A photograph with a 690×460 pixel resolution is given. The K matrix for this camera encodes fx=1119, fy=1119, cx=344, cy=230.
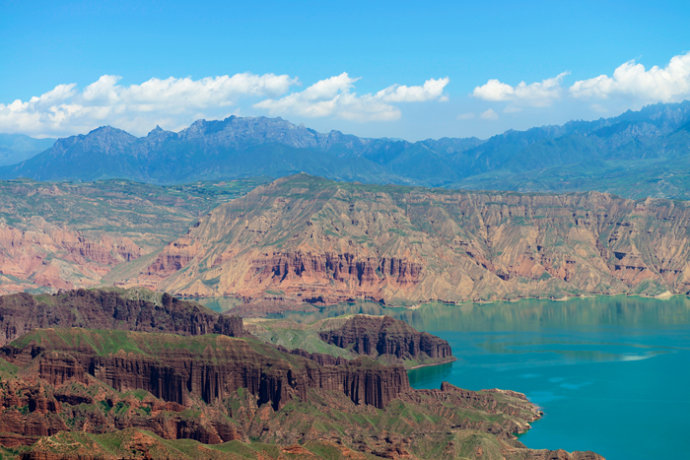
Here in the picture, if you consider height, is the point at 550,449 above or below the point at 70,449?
below

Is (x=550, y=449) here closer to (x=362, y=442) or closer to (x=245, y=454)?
(x=362, y=442)

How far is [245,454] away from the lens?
140500 millimetres

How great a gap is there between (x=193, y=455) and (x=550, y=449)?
73.7 m

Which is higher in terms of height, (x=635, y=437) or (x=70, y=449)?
(x=70, y=449)

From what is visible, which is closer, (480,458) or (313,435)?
(480,458)

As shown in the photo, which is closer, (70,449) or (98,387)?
(70,449)

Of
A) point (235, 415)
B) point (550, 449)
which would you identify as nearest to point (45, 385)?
point (235, 415)

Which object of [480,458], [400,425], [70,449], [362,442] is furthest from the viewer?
[400,425]

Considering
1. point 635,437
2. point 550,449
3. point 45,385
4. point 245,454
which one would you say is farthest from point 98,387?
point 635,437

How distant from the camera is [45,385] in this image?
178250 mm

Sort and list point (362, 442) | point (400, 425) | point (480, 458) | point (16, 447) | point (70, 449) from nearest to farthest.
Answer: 1. point (70, 449)
2. point (16, 447)
3. point (480, 458)
4. point (362, 442)
5. point (400, 425)

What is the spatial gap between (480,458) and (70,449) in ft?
221

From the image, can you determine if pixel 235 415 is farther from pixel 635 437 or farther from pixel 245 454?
pixel 635 437

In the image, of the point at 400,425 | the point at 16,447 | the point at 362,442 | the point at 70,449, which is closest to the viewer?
the point at 70,449
